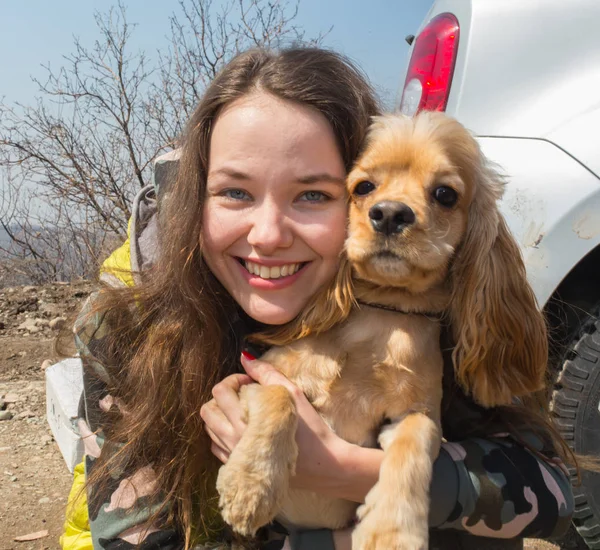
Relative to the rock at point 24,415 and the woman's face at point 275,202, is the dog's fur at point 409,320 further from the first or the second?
the rock at point 24,415

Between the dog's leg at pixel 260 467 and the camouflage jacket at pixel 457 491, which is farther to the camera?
the camouflage jacket at pixel 457 491

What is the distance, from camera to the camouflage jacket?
1.82m

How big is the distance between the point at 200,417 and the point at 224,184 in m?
0.75

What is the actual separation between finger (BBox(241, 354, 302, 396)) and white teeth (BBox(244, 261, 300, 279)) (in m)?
0.27

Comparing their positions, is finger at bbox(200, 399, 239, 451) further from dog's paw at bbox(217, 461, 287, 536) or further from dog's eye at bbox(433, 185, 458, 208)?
dog's eye at bbox(433, 185, 458, 208)

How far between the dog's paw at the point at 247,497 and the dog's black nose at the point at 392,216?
0.71m

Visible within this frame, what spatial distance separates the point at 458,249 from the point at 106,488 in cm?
130

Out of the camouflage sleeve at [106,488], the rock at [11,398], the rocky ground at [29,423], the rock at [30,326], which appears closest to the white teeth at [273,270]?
the camouflage sleeve at [106,488]

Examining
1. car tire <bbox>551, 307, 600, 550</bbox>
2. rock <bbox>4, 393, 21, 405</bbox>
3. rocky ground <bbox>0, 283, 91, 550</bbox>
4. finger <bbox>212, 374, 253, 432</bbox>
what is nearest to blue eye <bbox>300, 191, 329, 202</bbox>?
finger <bbox>212, 374, 253, 432</bbox>

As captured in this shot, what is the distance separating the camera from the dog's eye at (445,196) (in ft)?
6.07

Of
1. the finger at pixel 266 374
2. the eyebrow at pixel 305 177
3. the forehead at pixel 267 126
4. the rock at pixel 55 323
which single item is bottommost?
the rock at pixel 55 323

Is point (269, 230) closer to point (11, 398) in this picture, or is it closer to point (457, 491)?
point (457, 491)

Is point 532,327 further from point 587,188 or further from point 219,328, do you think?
point 219,328

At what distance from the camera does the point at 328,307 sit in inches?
75.2
